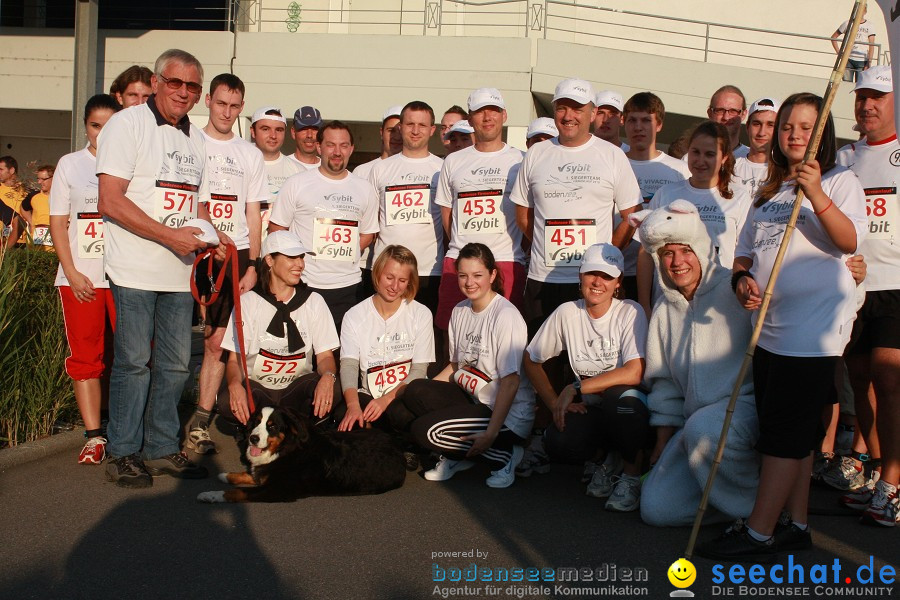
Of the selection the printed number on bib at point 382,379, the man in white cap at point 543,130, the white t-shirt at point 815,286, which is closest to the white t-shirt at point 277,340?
the printed number on bib at point 382,379

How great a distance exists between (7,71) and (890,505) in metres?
18.6

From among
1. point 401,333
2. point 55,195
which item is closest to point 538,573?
point 401,333

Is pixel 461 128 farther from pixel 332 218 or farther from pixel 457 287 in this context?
pixel 457 287

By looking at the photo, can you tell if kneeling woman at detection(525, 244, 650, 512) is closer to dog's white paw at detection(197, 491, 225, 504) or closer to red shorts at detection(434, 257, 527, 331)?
red shorts at detection(434, 257, 527, 331)

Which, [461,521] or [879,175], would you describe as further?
[879,175]

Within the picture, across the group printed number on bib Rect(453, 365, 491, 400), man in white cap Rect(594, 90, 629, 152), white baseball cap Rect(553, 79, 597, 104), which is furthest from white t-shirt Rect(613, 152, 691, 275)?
printed number on bib Rect(453, 365, 491, 400)

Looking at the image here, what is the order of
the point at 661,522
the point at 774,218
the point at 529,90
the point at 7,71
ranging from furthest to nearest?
the point at 7,71 → the point at 529,90 → the point at 661,522 → the point at 774,218

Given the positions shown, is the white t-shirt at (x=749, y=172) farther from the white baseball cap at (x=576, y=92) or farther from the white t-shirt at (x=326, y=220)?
the white t-shirt at (x=326, y=220)

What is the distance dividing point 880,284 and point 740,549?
1936mm

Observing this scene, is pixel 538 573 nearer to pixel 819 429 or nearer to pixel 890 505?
pixel 819 429

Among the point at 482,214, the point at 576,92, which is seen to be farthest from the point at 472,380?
the point at 576,92

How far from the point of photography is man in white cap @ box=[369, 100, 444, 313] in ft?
23.0

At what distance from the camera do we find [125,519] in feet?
14.8

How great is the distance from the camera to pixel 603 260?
5.41m
